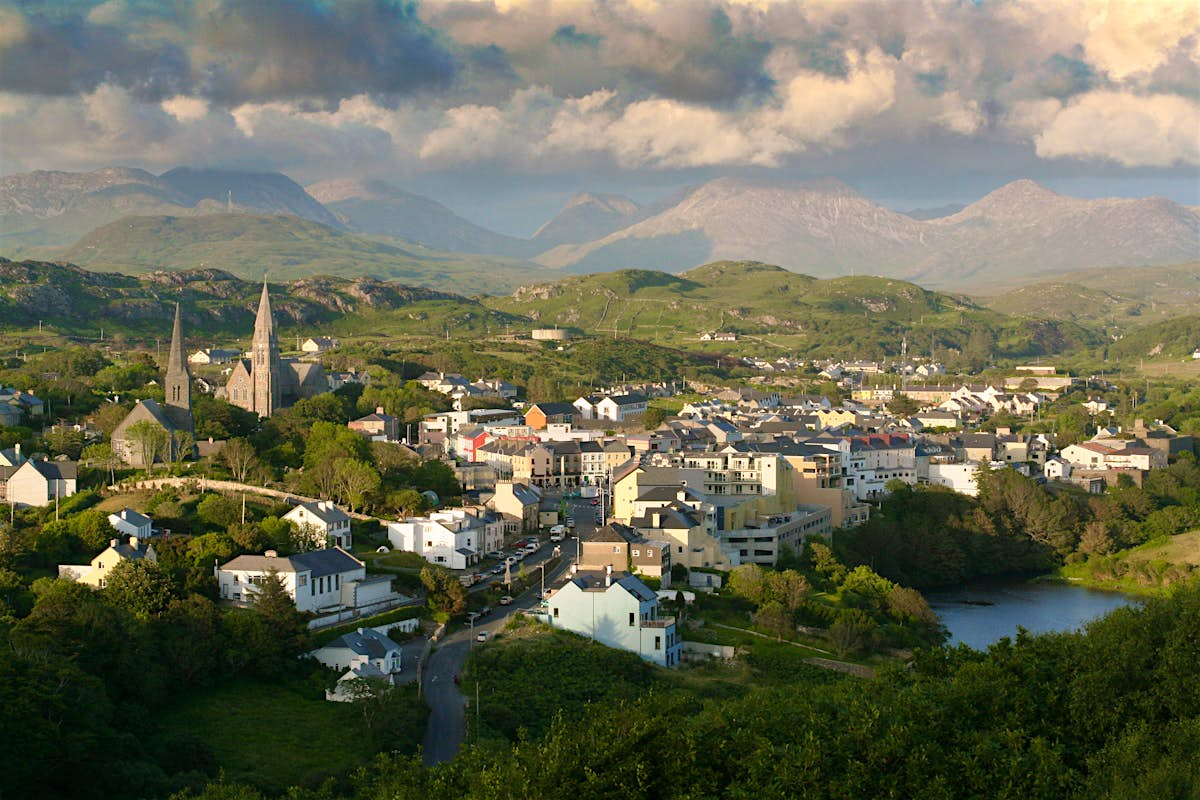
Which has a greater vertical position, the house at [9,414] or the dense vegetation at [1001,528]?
the house at [9,414]

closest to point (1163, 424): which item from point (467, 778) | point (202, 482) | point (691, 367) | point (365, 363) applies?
point (691, 367)

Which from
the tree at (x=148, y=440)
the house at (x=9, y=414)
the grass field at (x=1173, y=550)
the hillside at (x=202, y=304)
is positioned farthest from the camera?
the hillside at (x=202, y=304)

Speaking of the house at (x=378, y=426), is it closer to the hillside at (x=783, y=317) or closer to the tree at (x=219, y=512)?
the tree at (x=219, y=512)

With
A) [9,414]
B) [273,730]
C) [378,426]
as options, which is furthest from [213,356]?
[273,730]

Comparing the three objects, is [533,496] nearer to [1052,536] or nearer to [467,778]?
[1052,536]

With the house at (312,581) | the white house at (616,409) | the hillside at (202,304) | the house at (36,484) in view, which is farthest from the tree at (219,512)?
the hillside at (202,304)

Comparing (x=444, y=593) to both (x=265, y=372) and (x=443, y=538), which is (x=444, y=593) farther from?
(x=265, y=372)
